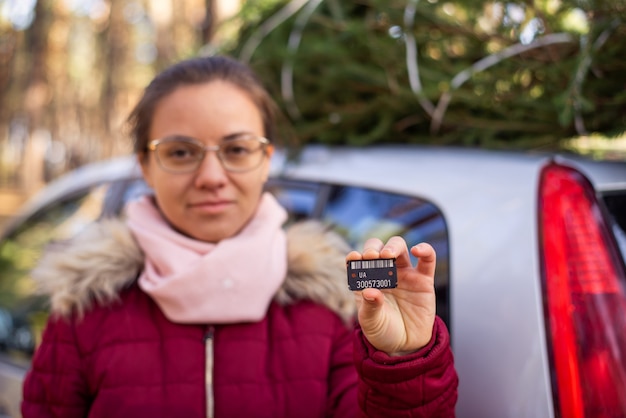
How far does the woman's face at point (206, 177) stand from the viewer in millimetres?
1671

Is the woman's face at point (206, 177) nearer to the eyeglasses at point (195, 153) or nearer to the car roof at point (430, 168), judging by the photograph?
the eyeglasses at point (195, 153)

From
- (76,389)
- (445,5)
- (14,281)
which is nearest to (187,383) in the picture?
(76,389)

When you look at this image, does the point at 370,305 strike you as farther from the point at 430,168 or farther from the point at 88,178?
the point at 88,178

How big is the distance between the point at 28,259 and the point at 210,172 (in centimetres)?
212

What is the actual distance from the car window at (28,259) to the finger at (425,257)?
218cm

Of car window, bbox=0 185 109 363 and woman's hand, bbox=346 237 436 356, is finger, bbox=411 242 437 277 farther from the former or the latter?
car window, bbox=0 185 109 363

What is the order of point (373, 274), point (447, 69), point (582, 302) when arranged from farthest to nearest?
point (447, 69) < point (582, 302) < point (373, 274)

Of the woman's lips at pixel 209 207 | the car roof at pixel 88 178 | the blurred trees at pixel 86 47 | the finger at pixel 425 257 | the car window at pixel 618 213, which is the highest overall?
the blurred trees at pixel 86 47

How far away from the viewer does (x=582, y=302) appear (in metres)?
1.42

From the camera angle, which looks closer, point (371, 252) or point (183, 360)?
point (371, 252)

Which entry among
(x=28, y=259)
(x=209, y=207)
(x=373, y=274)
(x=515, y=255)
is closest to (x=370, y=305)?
(x=373, y=274)

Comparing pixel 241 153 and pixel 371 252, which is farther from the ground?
pixel 241 153

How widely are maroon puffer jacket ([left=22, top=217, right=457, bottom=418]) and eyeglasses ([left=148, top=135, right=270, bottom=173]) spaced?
1.16 ft

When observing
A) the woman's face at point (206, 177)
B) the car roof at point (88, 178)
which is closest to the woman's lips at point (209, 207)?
the woman's face at point (206, 177)
